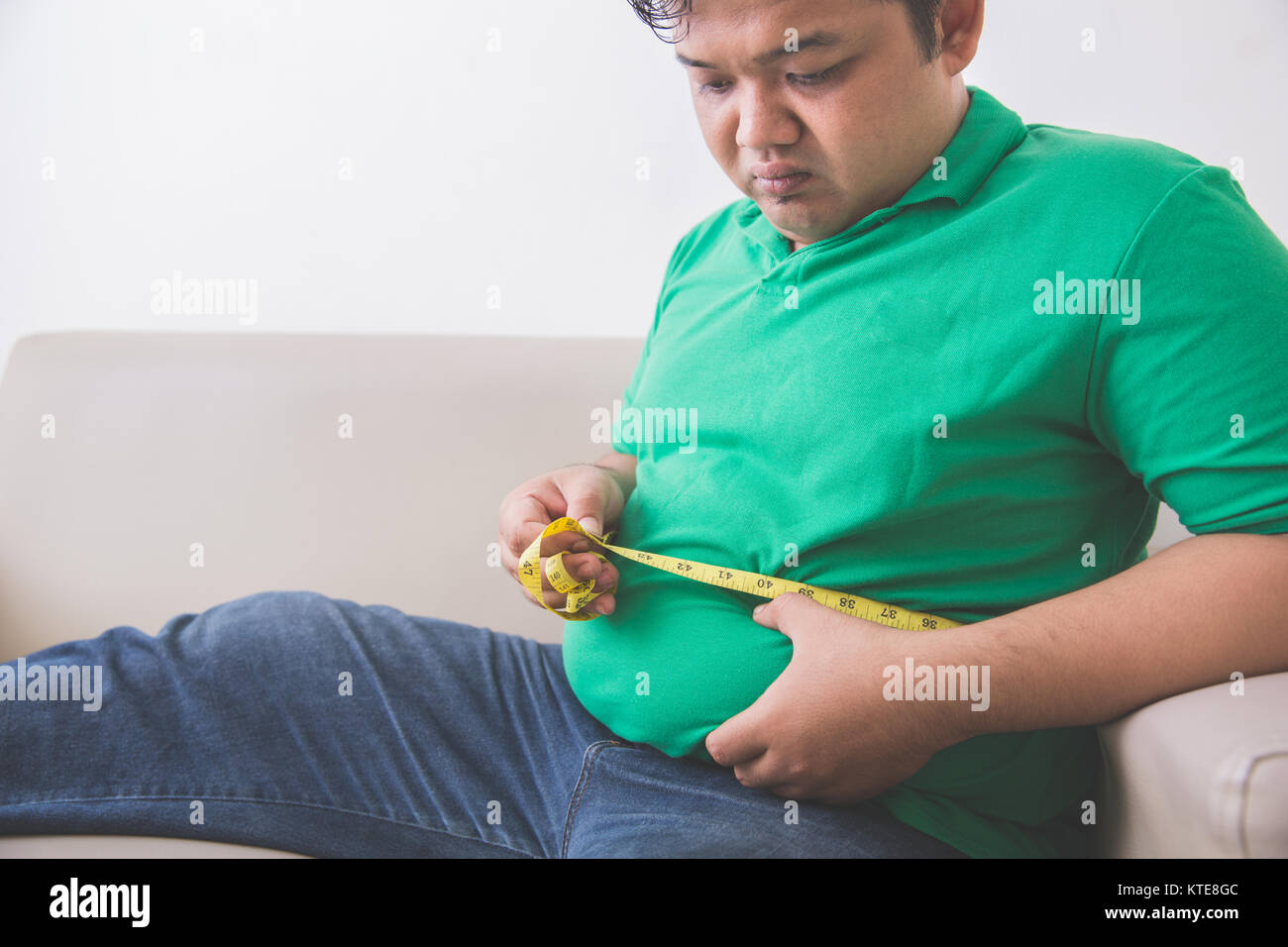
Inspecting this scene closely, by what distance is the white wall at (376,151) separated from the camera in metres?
2.41

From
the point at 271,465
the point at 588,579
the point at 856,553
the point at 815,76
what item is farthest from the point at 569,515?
the point at 271,465

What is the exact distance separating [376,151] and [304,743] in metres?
1.65

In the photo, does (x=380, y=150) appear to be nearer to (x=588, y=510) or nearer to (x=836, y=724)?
(x=588, y=510)

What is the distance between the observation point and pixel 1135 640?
1.01 metres

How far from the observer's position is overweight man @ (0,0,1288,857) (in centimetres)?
102

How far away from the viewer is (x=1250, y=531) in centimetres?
102

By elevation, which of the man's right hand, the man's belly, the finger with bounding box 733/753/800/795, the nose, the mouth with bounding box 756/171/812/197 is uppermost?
the nose

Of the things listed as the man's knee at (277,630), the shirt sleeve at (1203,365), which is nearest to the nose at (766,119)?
the shirt sleeve at (1203,365)

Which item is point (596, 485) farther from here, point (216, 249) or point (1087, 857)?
point (216, 249)

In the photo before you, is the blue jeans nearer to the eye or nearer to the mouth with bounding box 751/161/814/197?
the mouth with bounding box 751/161/814/197

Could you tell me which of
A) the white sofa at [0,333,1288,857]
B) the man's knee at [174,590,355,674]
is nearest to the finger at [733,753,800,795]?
the man's knee at [174,590,355,674]

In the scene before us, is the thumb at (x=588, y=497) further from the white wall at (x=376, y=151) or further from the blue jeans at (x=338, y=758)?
the white wall at (x=376, y=151)

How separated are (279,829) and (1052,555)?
39.1 inches

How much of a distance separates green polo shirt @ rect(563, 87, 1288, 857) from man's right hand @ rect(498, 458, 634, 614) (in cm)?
8
